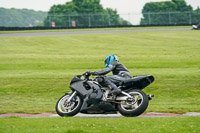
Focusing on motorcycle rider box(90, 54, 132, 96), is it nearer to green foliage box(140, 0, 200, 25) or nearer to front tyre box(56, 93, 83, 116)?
front tyre box(56, 93, 83, 116)

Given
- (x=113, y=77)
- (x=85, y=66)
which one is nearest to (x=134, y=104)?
(x=113, y=77)

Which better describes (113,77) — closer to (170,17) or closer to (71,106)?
(71,106)

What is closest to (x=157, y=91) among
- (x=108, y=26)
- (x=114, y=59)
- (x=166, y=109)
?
(x=166, y=109)

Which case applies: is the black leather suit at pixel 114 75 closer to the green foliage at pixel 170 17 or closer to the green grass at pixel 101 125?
the green grass at pixel 101 125

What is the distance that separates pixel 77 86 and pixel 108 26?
4970 centimetres

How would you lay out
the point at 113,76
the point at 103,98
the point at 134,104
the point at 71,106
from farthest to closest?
the point at 113,76 → the point at 71,106 → the point at 103,98 → the point at 134,104

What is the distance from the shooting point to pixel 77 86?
1066 cm

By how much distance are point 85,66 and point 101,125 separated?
45.7ft

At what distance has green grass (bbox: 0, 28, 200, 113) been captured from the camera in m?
14.0

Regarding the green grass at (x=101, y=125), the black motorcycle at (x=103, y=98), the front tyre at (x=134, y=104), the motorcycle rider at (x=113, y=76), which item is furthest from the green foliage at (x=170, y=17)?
the green grass at (x=101, y=125)

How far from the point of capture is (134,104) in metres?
9.98

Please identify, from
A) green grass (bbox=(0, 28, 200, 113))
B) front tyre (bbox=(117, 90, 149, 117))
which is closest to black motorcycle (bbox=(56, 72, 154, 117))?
front tyre (bbox=(117, 90, 149, 117))

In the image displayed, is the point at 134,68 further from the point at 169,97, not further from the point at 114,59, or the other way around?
the point at 114,59

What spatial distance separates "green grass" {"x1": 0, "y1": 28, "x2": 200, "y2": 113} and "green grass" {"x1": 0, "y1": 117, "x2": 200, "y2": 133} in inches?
119
